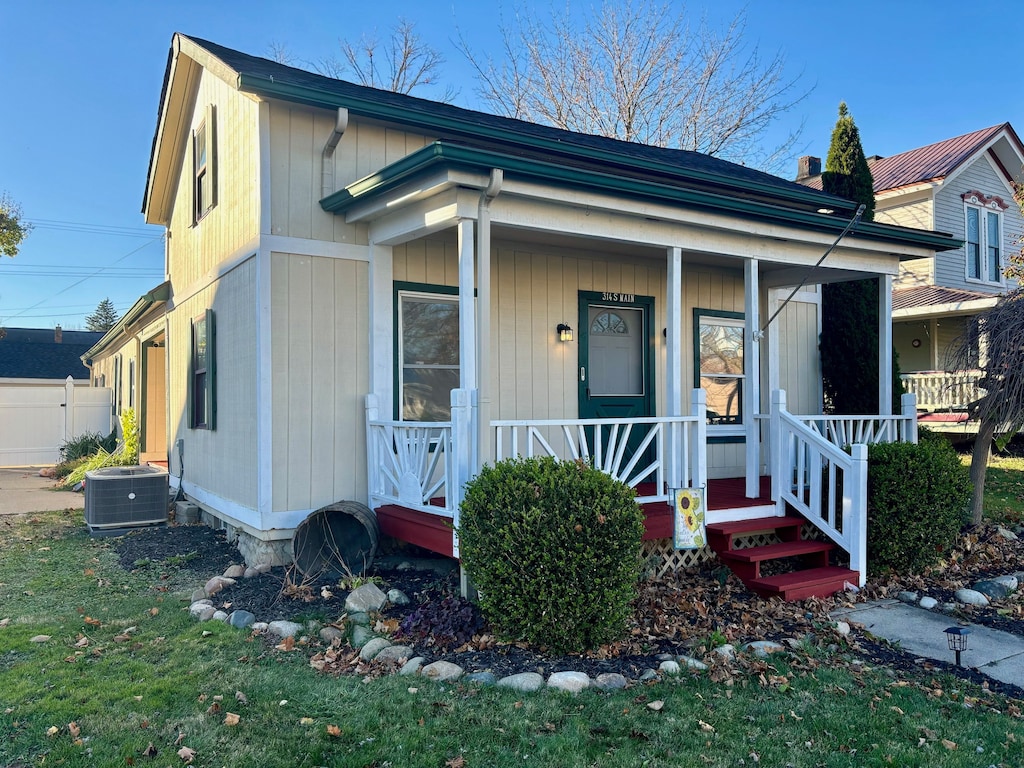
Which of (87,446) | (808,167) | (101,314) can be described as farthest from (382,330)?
(101,314)

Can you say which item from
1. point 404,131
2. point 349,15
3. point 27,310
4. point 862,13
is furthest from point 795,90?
point 27,310

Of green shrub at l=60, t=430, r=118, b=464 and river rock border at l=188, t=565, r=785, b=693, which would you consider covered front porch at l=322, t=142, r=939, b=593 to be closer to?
river rock border at l=188, t=565, r=785, b=693

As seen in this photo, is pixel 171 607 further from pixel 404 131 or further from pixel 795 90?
pixel 795 90

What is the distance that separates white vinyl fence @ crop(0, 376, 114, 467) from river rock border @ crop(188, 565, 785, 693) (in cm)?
1351

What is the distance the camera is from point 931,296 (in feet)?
56.0

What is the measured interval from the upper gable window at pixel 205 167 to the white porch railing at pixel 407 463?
357cm

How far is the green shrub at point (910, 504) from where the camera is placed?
20.4 feet

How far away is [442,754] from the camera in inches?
129

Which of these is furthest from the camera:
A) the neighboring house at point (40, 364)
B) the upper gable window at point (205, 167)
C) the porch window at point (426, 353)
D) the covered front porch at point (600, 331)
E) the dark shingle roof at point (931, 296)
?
the neighboring house at point (40, 364)

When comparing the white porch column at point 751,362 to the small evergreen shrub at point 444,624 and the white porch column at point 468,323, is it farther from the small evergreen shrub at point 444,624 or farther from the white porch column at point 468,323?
the small evergreen shrub at point 444,624

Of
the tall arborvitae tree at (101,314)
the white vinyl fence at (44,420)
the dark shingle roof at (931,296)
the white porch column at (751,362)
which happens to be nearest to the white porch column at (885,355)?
the white porch column at (751,362)

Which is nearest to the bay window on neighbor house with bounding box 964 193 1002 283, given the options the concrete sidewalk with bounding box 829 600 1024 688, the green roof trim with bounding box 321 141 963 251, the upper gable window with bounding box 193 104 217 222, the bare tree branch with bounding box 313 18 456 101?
the green roof trim with bounding box 321 141 963 251

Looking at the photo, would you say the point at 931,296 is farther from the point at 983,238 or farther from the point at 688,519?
the point at 688,519

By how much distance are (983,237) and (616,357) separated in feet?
49.6
